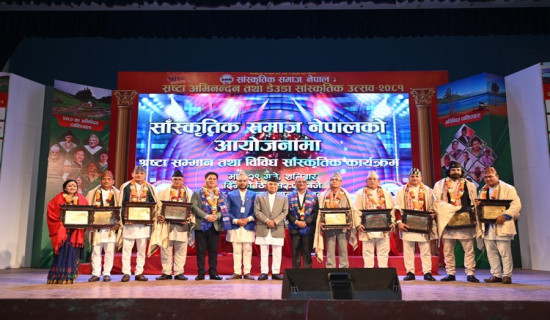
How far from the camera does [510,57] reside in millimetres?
9219

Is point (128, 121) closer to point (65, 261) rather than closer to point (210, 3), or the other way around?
point (210, 3)

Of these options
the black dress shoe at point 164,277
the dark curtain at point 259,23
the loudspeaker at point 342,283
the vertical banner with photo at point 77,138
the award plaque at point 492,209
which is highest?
the dark curtain at point 259,23

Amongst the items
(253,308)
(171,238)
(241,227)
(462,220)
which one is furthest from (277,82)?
(253,308)

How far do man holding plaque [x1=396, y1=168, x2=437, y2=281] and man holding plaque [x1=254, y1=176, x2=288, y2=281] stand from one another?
1.51 meters

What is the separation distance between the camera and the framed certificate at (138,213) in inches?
233

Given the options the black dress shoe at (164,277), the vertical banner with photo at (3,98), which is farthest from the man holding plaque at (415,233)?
the vertical banner with photo at (3,98)

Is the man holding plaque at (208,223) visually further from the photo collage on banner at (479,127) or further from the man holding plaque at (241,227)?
the photo collage on banner at (479,127)

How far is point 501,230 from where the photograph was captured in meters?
5.67

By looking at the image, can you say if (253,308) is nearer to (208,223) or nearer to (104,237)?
(208,223)

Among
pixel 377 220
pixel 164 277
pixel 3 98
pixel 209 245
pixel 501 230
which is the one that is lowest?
pixel 164 277

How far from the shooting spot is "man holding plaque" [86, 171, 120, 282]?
5926 mm

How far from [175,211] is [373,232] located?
251 cm

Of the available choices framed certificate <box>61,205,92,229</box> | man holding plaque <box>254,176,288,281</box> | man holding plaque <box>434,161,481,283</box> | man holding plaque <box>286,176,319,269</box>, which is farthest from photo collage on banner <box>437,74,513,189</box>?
framed certificate <box>61,205,92,229</box>

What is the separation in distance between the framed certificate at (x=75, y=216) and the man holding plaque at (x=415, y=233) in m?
3.84
